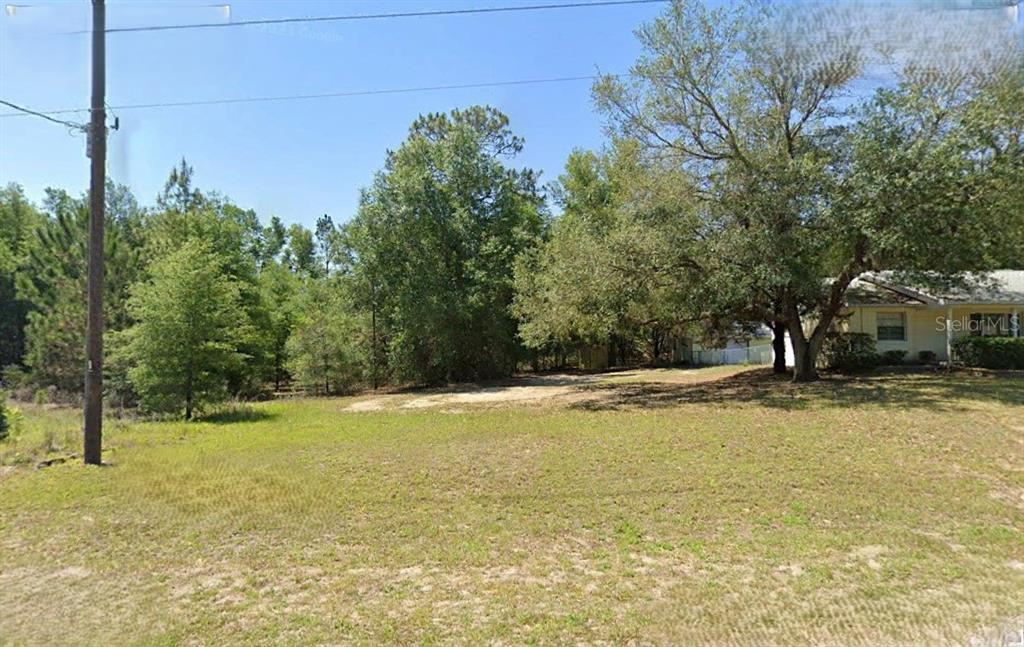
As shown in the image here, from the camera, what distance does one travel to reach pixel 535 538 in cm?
496

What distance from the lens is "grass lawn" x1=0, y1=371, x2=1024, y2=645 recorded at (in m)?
3.46

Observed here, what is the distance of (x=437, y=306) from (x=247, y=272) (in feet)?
25.3

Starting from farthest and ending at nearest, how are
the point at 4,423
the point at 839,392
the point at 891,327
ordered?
the point at 891,327 → the point at 839,392 → the point at 4,423

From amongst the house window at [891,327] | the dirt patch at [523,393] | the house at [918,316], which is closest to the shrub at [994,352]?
the house at [918,316]

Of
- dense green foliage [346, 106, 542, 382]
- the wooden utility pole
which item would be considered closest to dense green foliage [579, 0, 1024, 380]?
dense green foliage [346, 106, 542, 382]

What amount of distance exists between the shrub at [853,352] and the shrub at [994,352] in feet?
7.96

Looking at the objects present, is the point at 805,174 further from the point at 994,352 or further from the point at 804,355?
the point at 994,352

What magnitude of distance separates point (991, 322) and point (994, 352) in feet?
10.2

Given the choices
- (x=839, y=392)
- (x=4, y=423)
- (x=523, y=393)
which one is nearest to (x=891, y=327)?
(x=839, y=392)

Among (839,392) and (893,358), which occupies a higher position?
(893,358)

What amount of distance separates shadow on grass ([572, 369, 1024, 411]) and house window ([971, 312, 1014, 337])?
4222mm

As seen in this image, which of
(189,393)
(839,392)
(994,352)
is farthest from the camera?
(994,352)

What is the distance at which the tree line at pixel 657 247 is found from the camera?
13508 millimetres

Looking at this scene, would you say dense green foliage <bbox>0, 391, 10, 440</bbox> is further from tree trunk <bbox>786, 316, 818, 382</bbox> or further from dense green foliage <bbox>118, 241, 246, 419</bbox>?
tree trunk <bbox>786, 316, 818, 382</bbox>
